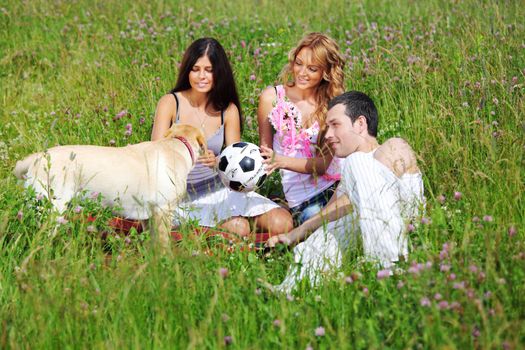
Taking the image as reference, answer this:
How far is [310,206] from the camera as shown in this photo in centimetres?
534

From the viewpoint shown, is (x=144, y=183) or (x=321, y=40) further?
(x=321, y=40)

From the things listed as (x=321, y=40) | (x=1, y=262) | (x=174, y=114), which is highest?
(x=321, y=40)

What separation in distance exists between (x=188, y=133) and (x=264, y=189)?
1.13 metres

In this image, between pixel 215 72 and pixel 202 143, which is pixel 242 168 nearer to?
pixel 202 143

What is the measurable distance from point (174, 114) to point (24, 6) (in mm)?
5182

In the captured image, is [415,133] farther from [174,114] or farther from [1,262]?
[1,262]

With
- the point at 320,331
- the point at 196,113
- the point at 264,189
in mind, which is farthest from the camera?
the point at 264,189

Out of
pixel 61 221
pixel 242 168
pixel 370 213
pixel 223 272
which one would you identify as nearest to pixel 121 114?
pixel 242 168

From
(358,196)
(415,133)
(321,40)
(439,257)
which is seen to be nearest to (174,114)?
(321,40)

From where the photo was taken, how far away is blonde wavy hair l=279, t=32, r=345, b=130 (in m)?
5.36

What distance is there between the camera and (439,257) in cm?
311

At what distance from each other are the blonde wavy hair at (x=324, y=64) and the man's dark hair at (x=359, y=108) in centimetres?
82

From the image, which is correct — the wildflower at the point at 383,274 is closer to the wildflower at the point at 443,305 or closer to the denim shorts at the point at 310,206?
the wildflower at the point at 443,305

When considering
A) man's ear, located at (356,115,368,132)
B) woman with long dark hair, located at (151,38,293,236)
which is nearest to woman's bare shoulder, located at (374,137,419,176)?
man's ear, located at (356,115,368,132)
